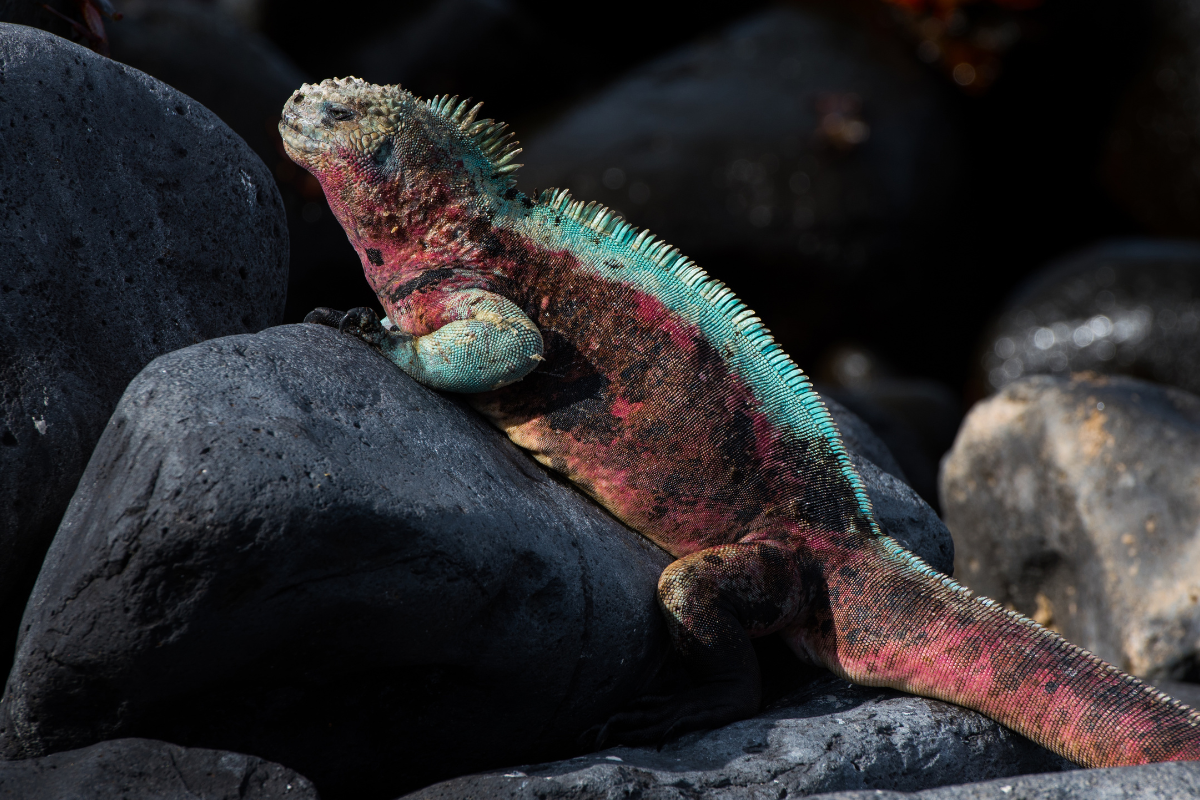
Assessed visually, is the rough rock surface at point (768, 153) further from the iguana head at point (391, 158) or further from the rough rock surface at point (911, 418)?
the iguana head at point (391, 158)

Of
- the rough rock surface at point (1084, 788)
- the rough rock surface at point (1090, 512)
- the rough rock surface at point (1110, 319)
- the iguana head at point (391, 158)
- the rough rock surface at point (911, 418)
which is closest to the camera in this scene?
the rough rock surface at point (1084, 788)

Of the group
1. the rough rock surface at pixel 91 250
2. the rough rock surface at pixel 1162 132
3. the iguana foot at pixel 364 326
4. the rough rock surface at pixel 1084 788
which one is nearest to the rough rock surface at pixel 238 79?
the rough rock surface at pixel 91 250

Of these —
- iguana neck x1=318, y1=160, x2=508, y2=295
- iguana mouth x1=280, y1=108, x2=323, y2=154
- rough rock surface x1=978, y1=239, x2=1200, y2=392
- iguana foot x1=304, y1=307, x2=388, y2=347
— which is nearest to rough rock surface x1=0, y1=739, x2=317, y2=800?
iguana foot x1=304, y1=307, x2=388, y2=347

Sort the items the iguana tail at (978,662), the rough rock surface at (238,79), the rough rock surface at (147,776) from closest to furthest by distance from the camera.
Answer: the rough rock surface at (147,776)
the iguana tail at (978,662)
the rough rock surface at (238,79)

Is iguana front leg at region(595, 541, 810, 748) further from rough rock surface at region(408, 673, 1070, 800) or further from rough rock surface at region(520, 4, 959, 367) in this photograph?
rough rock surface at region(520, 4, 959, 367)

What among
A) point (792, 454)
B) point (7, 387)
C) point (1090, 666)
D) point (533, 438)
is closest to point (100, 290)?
point (7, 387)

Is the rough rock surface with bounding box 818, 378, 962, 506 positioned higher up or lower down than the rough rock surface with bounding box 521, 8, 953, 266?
lower down
